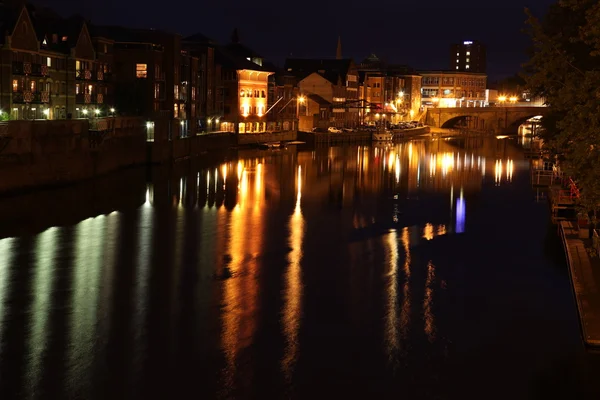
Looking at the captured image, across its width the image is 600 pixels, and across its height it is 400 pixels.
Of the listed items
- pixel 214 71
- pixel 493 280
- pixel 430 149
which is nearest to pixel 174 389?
pixel 493 280

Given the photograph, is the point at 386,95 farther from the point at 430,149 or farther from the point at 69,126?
the point at 69,126

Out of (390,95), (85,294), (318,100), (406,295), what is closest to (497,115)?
(390,95)

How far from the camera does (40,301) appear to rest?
1817 cm

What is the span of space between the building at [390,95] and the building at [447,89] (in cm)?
804

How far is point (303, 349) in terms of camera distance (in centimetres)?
1548

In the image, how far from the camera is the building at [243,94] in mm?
69312

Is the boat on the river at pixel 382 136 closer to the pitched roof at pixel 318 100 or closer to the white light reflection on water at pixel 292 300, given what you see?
the pitched roof at pixel 318 100

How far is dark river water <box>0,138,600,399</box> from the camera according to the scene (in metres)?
14.2

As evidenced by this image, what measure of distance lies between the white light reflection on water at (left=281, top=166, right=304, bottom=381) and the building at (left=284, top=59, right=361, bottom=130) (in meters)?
56.2

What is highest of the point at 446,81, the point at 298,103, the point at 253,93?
the point at 446,81

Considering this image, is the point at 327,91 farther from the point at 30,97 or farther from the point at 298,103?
the point at 30,97

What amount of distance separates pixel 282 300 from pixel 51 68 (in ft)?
103

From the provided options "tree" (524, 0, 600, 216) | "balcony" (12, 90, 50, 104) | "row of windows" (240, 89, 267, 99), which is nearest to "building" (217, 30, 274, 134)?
"row of windows" (240, 89, 267, 99)

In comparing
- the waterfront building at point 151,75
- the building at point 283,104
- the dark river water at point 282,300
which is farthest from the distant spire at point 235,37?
the dark river water at point 282,300
